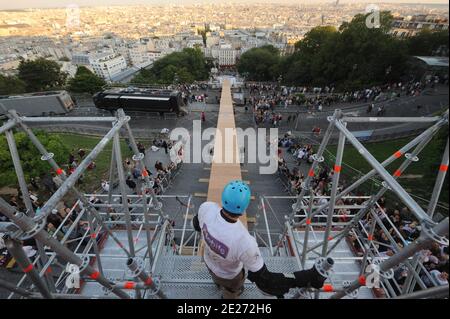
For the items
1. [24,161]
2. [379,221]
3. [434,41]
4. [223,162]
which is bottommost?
[223,162]

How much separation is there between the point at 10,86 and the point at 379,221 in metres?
52.3

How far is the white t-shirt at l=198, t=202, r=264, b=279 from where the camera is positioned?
3.44 metres

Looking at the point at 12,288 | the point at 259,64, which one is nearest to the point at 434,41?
the point at 12,288

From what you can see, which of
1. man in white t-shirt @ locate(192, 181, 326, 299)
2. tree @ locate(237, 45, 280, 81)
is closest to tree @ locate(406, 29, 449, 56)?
man in white t-shirt @ locate(192, 181, 326, 299)

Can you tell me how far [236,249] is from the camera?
11.5ft

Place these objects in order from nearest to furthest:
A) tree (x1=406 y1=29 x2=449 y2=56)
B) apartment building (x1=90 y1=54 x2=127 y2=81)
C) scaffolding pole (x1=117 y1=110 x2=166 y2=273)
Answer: tree (x1=406 y1=29 x2=449 y2=56) → scaffolding pole (x1=117 y1=110 x2=166 y2=273) → apartment building (x1=90 y1=54 x2=127 y2=81)

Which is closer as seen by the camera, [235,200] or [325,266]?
[325,266]

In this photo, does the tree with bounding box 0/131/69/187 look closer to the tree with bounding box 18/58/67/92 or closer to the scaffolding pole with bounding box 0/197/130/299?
the scaffolding pole with bounding box 0/197/130/299

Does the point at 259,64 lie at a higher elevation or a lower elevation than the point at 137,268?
lower

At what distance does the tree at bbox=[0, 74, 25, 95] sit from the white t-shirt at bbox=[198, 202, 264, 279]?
48.0 metres

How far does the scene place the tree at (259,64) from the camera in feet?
221

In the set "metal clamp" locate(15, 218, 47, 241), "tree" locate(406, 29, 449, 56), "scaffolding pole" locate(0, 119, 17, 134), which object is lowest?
"metal clamp" locate(15, 218, 47, 241)

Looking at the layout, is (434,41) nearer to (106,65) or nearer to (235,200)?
(235,200)
